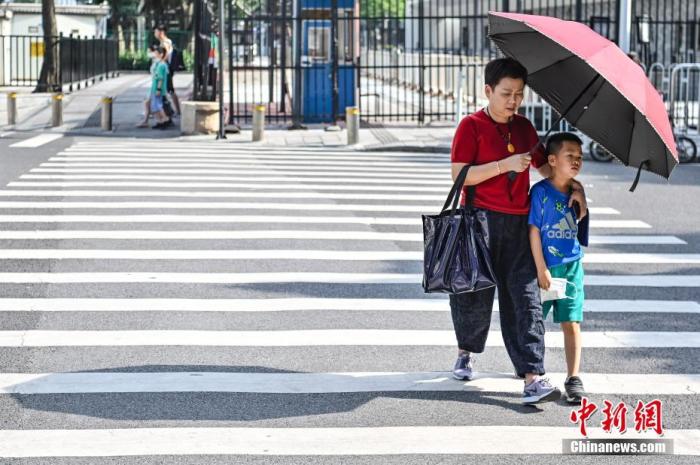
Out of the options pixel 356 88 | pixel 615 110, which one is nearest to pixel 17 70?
pixel 356 88

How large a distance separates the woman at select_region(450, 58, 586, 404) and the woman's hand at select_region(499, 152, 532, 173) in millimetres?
39

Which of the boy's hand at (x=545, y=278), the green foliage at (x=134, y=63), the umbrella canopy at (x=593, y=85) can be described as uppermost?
the green foliage at (x=134, y=63)

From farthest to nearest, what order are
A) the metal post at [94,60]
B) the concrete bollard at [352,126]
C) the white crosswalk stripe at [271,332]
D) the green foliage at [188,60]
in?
the green foliage at [188,60]
the metal post at [94,60]
the concrete bollard at [352,126]
the white crosswalk stripe at [271,332]

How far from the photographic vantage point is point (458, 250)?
6.44m

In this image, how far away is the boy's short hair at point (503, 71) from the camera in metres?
6.40

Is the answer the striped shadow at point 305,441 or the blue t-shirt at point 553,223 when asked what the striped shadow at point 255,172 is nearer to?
the blue t-shirt at point 553,223

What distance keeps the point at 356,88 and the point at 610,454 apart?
23.3m

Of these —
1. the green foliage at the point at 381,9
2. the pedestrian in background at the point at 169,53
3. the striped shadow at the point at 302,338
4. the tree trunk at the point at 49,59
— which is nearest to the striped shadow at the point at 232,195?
the striped shadow at the point at 302,338

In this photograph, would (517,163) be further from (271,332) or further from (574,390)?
(271,332)

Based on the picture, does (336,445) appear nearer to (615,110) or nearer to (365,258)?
(615,110)

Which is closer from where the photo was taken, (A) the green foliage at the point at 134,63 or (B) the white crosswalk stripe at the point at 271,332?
(B) the white crosswalk stripe at the point at 271,332

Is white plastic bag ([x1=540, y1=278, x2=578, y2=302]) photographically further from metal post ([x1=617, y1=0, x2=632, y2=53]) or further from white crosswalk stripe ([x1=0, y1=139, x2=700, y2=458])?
metal post ([x1=617, y1=0, x2=632, y2=53])

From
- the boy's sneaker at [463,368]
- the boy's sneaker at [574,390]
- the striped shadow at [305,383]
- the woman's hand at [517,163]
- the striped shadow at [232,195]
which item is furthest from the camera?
the striped shadow at [232,195]

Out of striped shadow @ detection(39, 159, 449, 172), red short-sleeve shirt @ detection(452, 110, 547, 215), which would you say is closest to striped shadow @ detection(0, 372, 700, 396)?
red short-sleeve shirt @ detection(452, 110, 547, 215)
